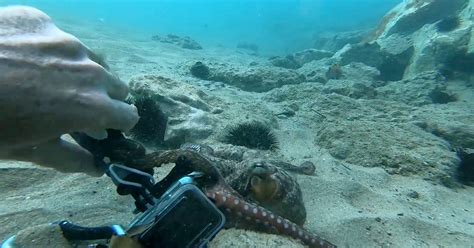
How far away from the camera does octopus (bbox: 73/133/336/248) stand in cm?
255

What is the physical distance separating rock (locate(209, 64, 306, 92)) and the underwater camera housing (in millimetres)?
8681

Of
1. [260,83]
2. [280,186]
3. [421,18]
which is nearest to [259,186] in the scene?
[280,186]

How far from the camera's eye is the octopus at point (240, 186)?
8.36 feet

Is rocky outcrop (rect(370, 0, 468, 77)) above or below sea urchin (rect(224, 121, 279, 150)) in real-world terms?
above

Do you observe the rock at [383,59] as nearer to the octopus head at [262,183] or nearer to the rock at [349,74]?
the rock at [349,74]

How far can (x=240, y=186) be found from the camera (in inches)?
128

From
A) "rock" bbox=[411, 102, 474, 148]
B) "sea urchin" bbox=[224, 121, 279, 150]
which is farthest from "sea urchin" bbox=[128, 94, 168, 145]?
"rock" bbox=[411, 102, 474, 148]

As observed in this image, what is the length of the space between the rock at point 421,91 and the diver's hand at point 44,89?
29.2 ft

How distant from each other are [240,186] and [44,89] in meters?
2.02

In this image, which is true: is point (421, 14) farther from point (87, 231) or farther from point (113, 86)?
point (87, 231)

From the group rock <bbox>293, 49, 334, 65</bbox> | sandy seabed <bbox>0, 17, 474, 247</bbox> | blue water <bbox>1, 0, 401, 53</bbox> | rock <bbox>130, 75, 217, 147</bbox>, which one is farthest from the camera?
blue water <bbox>1, 0, 401, 53</bbox>

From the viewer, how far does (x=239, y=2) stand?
11294cm

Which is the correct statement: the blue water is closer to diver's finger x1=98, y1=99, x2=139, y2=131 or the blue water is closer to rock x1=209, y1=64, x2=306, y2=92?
rock x1=209, y1=64, x2=306, y2=92

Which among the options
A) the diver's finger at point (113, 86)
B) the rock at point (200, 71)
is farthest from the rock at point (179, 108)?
the rock at point (200, 71)
